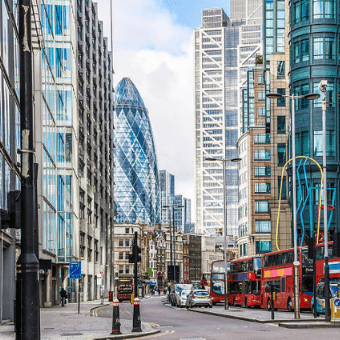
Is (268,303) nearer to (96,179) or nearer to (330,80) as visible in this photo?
(330,80)

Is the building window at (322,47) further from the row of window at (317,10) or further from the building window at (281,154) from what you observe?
the building window at (281,154)

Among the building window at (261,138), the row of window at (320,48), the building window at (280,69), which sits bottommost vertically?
the building window at (261,138)

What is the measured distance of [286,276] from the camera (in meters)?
42.7

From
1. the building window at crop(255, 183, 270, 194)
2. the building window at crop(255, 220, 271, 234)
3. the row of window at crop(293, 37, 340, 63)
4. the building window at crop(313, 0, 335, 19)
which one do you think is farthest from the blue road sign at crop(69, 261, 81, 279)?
the building window at crop(255, 183, 270, 194)

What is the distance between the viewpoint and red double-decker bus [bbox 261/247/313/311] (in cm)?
4128

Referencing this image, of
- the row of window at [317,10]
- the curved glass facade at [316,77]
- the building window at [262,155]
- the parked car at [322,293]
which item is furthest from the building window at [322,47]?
the building window at [262,155]

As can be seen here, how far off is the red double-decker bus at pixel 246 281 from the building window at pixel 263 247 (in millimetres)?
51651

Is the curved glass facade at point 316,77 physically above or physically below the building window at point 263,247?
above

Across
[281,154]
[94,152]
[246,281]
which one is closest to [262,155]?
[281,154]

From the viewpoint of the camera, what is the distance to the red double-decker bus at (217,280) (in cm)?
6125

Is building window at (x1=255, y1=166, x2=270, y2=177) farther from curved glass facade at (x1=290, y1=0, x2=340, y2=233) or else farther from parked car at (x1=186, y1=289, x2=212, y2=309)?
parked car at (x1=186, y1=289, x2=212, y2=309)

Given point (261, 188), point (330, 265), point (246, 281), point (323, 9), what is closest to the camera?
point (330, 265)

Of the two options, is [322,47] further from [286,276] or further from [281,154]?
[286,276]

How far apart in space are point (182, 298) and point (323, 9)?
28095 mm
